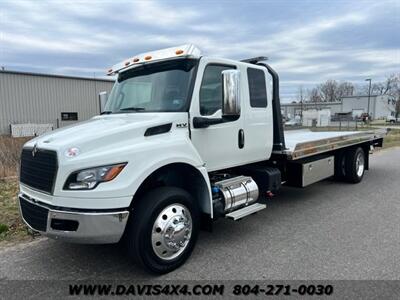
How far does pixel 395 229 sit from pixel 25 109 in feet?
92.8

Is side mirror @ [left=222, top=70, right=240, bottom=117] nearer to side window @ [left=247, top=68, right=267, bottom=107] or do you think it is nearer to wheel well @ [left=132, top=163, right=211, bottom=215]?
wheel well @ [left=132, top=163, right=211, bottom=215]

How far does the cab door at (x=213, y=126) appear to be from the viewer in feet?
14.2

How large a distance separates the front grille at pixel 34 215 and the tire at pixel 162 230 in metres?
0.83

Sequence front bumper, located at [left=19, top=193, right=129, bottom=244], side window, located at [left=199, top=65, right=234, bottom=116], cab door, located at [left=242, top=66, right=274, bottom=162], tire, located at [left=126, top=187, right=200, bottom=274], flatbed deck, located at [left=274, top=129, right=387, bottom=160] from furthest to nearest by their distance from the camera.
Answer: flatbed deck, located at [left=274, top=129, right=387, bottom=160]
cab door, located at [left=242, top=66, right=274, bottom=162]
side window, located at [left=199, top=65, right=234, bottom=116]
tire, located at [left=126, top=187, right=200, bottom=274]
front bumper, located at [left=19, top=193, right=129, bottom=244]

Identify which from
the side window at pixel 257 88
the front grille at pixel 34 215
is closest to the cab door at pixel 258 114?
the side window at pixel 257 88

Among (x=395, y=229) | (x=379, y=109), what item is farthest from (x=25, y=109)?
(x=379, y=109)

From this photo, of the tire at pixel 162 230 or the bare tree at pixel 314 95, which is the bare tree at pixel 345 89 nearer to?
the bare tree at pixel 314 95

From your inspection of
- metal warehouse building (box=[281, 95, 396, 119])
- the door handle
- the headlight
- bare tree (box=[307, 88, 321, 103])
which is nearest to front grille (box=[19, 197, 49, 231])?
the headlight

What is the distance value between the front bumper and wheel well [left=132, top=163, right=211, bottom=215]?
2.12 feet

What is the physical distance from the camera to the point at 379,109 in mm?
84875

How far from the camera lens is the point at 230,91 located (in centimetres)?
403

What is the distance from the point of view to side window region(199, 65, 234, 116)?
4.40 meters

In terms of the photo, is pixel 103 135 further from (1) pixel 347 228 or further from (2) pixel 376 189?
(2) pixel 376 189

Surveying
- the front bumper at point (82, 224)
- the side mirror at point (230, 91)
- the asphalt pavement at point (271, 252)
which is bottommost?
the asphalt pavement at point (271, 252)
